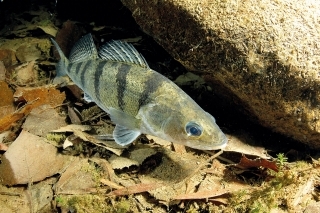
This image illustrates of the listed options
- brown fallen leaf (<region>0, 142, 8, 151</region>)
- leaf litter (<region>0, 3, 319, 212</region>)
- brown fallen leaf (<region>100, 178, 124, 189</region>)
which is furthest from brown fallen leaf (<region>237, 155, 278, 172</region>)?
brown fallen leaf (<region>0, 142, 8, 151</region>)

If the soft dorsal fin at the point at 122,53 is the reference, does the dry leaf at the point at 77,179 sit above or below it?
below

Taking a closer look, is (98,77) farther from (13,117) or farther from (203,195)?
(203,195)

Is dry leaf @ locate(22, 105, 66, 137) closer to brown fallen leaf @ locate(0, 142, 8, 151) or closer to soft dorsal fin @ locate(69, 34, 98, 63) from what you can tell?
brown fallen leaf @ locate(0, 142, 8, 151)

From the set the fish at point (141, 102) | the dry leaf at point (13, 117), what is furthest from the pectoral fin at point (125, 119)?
the dry leaf at point (13, 117)

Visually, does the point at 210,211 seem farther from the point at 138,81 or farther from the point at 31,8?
the point at 31,8

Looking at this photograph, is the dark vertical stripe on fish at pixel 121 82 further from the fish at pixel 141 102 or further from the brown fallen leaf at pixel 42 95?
the brown fallen leaf at pixel 42 95

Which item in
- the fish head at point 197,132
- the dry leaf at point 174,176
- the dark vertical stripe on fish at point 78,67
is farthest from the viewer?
the dark vertical stripe on fish at point 78,67
